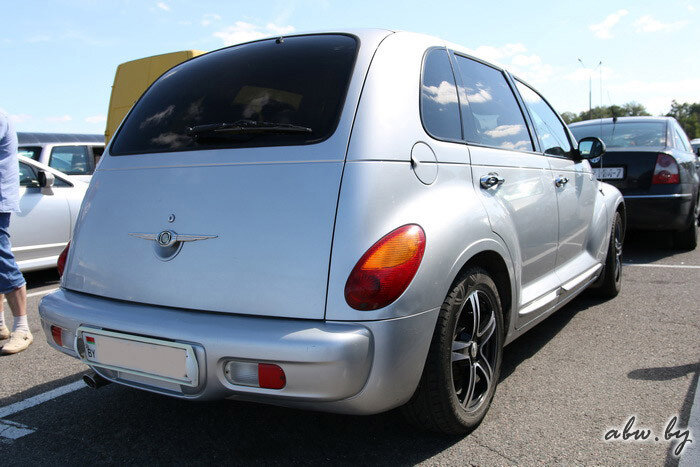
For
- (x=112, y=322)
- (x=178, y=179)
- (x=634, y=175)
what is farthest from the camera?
(x=634, y=175)

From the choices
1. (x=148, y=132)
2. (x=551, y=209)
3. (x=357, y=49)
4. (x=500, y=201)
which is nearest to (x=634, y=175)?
(x=551, y=209)

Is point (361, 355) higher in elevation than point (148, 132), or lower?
lower

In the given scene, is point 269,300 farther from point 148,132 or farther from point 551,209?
point 551,209

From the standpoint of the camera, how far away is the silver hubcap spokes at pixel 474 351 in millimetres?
2434

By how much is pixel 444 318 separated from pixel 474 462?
22.9 inches

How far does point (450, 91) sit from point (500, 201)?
0.55m

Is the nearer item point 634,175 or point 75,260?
point 75,260

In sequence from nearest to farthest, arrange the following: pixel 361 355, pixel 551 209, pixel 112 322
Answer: pixel 361 355, pixel 112 322, pixel 551 209

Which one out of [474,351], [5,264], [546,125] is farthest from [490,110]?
[5,264]

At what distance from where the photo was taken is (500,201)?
2732 millimetres

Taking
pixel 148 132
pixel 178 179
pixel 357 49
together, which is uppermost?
pixel 357 49

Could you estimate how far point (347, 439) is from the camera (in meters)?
2.50

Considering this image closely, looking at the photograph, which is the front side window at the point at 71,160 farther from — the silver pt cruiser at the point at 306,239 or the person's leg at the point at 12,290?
the silver pt cruiser at the point at 306,239

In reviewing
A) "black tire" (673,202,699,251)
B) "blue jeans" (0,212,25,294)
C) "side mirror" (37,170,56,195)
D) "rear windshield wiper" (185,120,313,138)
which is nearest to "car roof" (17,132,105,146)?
"side mirror" (37,170,56,195)
